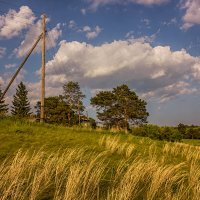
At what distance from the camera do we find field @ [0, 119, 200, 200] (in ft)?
18.1

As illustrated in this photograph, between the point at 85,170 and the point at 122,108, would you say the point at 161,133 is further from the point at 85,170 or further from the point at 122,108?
the point at 85,170

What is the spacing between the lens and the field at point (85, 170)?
18.1ft

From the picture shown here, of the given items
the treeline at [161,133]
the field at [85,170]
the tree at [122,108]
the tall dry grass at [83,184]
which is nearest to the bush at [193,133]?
the treeline at [161,133]

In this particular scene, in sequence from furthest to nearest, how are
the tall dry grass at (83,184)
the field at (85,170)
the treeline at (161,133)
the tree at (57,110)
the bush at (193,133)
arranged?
1. the bush at (193,133)
2. the tree at (57,110)
3. the treeline at (161,133)
4. the field at (85,170)
5. the tall dry grass at (83,184)

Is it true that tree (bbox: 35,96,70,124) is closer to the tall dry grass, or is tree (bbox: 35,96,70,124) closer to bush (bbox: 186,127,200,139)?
bush (bbox: 186,127,200,139)

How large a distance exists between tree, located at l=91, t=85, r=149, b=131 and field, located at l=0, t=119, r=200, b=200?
54362mm

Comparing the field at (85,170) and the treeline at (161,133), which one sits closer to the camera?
the field at (85,170)

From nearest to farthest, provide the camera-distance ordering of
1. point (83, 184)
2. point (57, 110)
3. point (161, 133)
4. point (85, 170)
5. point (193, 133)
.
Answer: point (83, 184) < point (85, 170) < point (161, 133) < point (57, 110) < point (193, 133)

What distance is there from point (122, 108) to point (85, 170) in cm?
6537

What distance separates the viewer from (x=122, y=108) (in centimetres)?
7194

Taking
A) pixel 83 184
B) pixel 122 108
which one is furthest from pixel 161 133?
pixel 83 184

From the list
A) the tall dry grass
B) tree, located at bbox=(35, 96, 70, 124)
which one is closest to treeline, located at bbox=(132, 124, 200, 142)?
tree, located at bbox=(35, 96, 70, 124)

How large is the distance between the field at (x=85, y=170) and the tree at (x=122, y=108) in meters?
54.4

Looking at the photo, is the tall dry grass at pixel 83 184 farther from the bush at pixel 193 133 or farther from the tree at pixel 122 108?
the bush at pixel 193 133
